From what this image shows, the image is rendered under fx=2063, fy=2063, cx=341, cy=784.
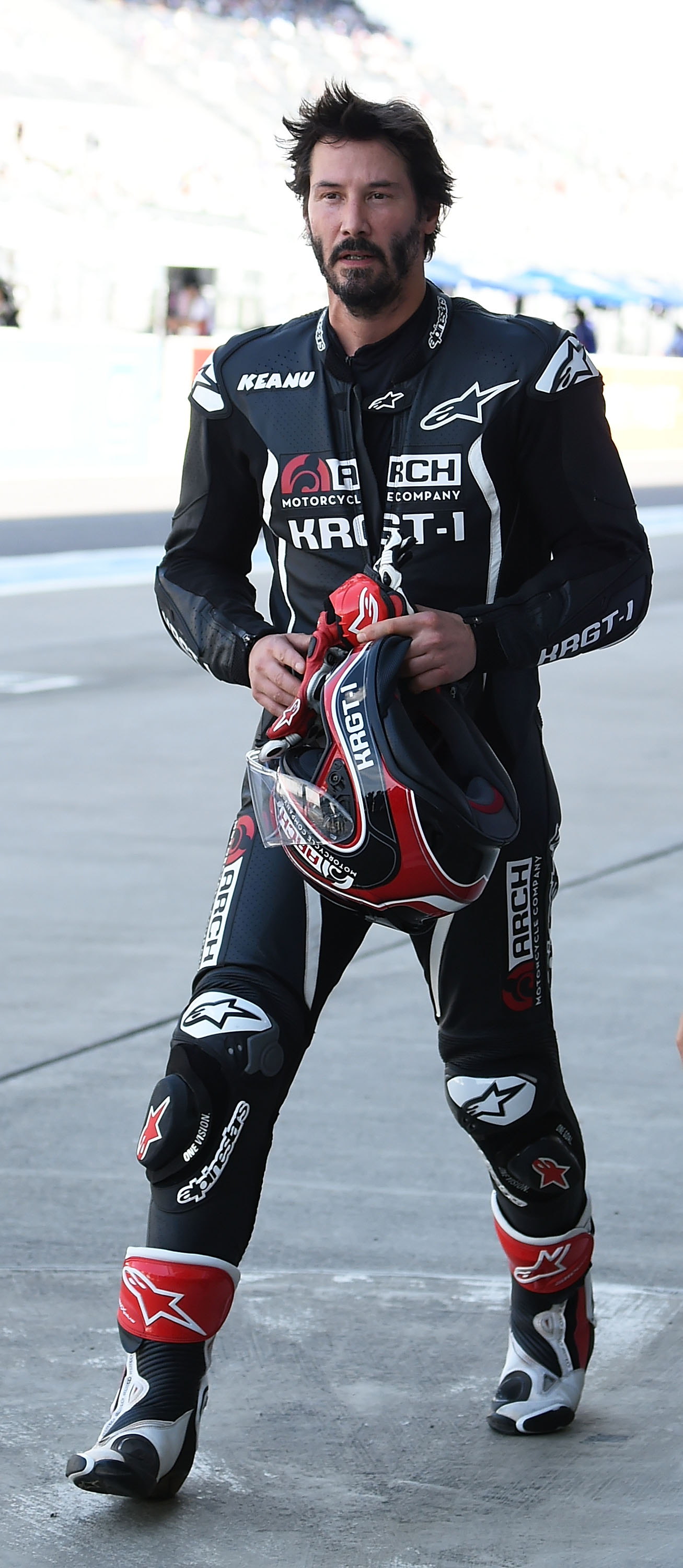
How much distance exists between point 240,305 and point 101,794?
91.0 feet

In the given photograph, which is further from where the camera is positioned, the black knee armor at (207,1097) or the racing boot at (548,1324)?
the racing boot at (548,1324)

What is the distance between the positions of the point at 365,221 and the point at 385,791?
865 mm

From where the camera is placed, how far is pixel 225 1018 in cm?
290

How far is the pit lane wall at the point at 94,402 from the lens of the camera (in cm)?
2031

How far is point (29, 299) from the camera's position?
31.6 meters

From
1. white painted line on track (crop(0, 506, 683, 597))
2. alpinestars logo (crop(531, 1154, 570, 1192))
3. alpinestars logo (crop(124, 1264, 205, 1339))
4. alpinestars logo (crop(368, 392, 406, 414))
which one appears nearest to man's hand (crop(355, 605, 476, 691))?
alpinestars logo (crop(368, 392, 406, 414))

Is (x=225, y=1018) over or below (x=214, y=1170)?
over

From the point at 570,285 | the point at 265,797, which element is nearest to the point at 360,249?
the point at 265,797

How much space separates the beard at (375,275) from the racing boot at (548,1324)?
1408 millimetres

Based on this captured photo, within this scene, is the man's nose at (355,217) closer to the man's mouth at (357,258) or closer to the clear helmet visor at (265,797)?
the man's mouth at (357,258)

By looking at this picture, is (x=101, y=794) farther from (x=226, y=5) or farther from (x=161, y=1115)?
(x=226, y=5)

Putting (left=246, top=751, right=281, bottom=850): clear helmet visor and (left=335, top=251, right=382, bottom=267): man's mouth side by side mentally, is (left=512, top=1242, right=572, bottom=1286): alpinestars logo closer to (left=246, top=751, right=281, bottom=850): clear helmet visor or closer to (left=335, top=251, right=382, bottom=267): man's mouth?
(left=246, top=751, right=281, bottom=850): clear helmet visor

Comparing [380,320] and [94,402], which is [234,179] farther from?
[380,320]

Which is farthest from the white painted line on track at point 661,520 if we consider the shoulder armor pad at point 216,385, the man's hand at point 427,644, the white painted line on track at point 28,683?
the man's hand at point 427,644
